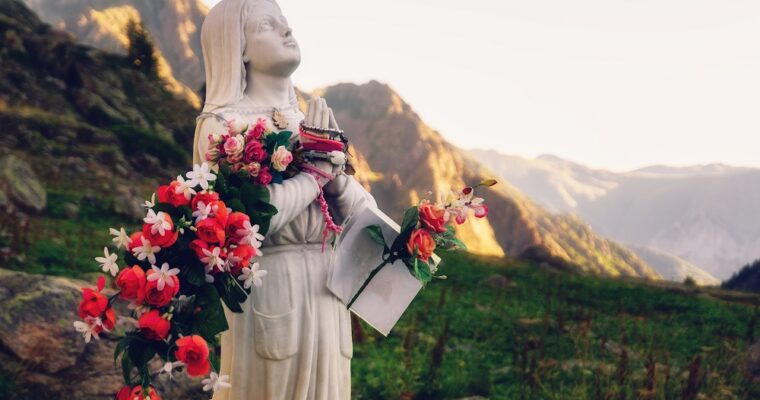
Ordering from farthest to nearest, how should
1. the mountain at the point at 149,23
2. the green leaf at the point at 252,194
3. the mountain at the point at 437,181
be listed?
the mountain at the point at 149,23, the mountain at the point at 437,181, the green leaf at the point at 252,194

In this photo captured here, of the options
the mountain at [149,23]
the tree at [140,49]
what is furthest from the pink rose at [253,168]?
the mountain at [149,23]

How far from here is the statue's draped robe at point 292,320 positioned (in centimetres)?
286

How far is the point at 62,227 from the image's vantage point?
1021 centimetres

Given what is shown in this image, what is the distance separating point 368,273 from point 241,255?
796 mm

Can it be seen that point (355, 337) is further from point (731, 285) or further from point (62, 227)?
point (731, 285)

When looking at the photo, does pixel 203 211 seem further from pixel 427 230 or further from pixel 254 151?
pixel 427 230

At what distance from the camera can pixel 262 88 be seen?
3.05m

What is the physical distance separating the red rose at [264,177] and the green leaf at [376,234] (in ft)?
1.75

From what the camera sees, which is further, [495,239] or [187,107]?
[495,239]

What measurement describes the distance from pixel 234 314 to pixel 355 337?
5310 millimetres

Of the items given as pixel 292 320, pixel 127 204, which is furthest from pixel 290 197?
pixel 127 204

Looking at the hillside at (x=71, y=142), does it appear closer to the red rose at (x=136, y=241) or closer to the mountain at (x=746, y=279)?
the red rose at (x=136, y=241)

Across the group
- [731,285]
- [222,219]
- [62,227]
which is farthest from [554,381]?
[731,285]

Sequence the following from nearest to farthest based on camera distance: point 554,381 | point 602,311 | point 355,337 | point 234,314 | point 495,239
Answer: point 234,314
point 554,381
point 355,337
point 602,311
point 495,239
